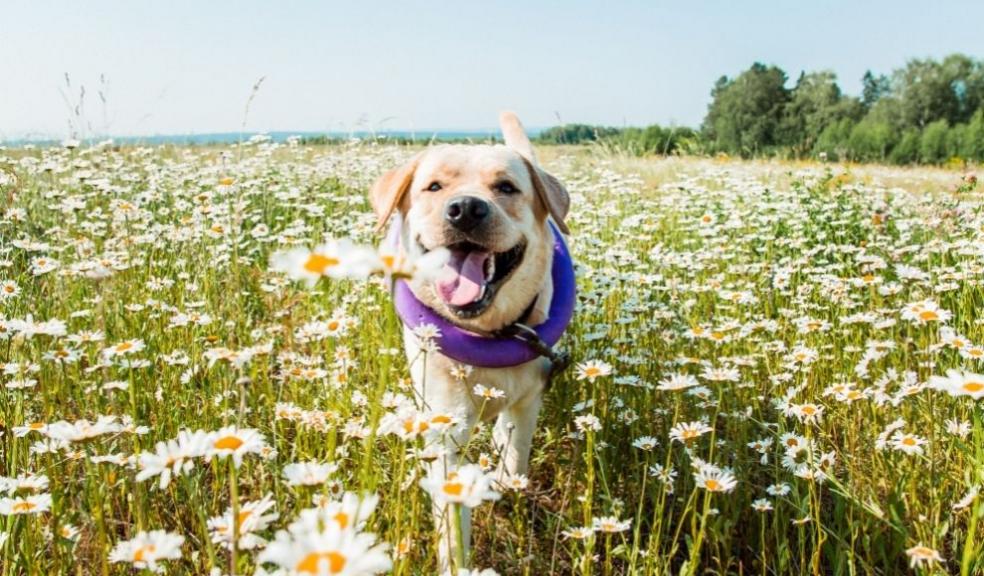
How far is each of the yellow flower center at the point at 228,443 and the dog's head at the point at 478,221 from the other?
→ 1.42 m

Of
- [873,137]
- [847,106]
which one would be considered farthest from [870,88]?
[873,137]

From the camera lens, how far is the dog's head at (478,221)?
2787 mm

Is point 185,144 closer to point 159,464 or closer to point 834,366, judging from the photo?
point 834,366

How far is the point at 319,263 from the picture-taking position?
0.92 m

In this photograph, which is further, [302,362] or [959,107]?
[959,107]

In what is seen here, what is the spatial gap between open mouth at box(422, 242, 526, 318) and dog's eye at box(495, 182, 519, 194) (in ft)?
0.92

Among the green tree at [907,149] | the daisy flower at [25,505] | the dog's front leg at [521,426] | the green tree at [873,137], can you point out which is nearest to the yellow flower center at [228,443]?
the daisy flower at [25,505]

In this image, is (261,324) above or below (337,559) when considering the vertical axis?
below

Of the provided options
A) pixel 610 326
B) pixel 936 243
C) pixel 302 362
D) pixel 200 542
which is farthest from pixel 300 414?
pixel 936 243

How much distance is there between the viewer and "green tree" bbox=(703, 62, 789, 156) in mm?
72312

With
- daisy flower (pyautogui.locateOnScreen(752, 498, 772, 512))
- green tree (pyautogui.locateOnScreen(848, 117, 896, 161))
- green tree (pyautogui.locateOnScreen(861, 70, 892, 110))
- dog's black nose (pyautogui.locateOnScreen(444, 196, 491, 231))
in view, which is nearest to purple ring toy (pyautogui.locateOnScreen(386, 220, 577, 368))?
dog's black nose (pyautogui.locateOnScreen(444, 196, 491, 231))

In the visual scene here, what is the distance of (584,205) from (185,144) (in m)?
5.60

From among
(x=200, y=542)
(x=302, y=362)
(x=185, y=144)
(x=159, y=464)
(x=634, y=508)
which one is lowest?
(x=634, y=508)

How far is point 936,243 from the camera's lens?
414 centimetres
